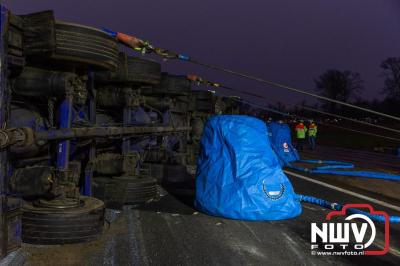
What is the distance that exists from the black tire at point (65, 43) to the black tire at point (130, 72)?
2.10 meters

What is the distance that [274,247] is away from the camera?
5.15m

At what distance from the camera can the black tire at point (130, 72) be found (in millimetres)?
8242

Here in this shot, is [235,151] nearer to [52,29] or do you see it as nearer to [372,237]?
[372,237]

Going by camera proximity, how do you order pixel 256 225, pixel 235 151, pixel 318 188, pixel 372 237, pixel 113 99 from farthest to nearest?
pixel 318 188 → pixel 113 99 → pixel 235 151 → pixel 256 225 → pixel 372 237

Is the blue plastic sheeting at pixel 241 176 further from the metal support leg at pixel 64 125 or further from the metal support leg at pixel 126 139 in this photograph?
the metal support leg at pixel 64 125

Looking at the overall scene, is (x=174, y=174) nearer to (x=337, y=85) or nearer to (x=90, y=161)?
(x=90, y=161)

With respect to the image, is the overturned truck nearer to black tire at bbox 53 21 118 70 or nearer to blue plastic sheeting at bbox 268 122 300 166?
black tire at bbox 53 21 118 70

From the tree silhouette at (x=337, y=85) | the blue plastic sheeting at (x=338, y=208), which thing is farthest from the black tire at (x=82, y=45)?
the tree silhouette at (x=337, y=85)

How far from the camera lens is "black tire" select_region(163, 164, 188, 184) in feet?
35.9

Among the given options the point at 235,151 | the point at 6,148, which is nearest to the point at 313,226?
the point at 235,151

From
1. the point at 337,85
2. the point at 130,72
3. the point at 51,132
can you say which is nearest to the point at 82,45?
the point at 51,132

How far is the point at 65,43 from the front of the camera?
5.41 meters

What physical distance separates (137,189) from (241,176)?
2.00 m

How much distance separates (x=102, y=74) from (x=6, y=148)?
3.81 metres
